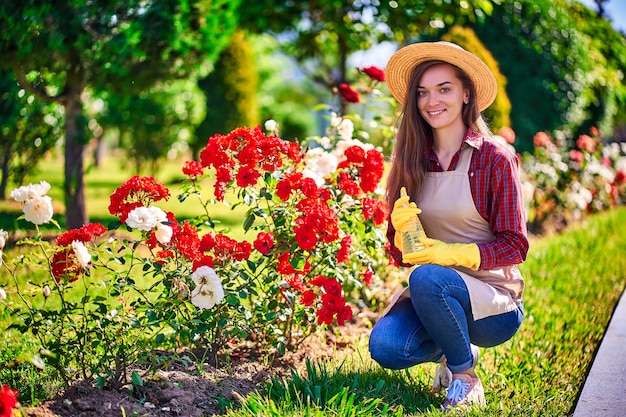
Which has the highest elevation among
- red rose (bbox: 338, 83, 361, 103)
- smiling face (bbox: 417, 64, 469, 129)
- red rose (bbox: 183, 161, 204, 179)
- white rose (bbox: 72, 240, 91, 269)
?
red rose (bbox: 338, 83, 361, 103)

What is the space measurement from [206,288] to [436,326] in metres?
0.88

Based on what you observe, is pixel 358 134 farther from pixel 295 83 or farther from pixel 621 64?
pixel 295 83

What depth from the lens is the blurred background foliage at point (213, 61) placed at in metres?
5.49

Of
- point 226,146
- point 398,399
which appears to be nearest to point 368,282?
point 398,399

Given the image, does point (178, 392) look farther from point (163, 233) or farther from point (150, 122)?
point (150, 122)

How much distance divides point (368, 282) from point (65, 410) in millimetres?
1496

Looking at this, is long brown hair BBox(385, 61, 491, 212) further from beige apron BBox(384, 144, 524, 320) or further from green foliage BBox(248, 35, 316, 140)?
green foliage BBox(248, 35, 316, 140)

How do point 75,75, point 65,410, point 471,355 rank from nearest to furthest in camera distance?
1. point 65,410
2. point 471,355
3. point 75,75

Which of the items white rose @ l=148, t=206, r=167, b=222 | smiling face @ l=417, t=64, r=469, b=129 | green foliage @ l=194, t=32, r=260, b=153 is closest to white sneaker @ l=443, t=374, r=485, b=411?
smiling face @ l=417, t=64, r=469, b=129

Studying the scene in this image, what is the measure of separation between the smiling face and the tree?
301cm

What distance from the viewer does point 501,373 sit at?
336 centimetres

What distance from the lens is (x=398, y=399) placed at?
115 inches

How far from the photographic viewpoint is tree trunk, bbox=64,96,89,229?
6414 millimetres

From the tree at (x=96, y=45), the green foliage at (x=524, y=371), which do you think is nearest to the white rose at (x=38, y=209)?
the green foliage at (x=524, y=371)
